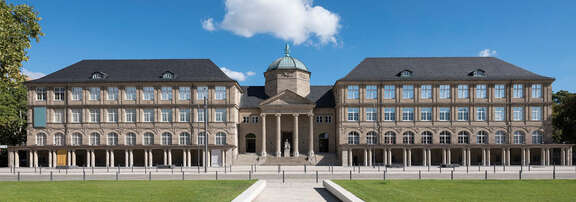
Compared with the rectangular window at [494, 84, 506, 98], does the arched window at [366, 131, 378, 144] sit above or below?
below

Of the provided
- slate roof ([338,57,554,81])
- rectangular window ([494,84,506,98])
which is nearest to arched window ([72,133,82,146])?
slate roof ([338,57,554,81])

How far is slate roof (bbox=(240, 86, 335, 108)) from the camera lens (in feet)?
210

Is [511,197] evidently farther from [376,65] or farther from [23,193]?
[376,65]

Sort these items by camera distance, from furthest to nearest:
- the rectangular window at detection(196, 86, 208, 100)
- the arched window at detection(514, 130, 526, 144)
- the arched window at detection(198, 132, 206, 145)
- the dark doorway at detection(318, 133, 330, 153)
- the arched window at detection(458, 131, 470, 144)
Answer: the dark doorway at detection(318, 133, 330, 153)
the rectangular window at detection(196, 86, 208, 100)
the arched window at detection(198, 132, 206, 145)
the arched window at detection(458, 131, 470, 144)
the arched window at detection(514, 130, 526, 144)

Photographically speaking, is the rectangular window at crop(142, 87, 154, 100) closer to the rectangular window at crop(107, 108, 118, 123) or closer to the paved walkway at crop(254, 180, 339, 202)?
the rectangular window at crop(107, 108, 118, 123)

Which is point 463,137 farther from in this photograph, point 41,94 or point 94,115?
point 41,94

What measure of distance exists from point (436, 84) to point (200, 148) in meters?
32.5

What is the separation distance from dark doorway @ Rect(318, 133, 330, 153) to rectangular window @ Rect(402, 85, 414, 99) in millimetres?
13077

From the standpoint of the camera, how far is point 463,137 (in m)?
57.2

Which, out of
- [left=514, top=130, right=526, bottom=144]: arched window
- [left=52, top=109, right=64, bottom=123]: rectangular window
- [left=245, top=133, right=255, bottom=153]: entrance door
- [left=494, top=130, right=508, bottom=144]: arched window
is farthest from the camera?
[left=245, top=133, right=255, bottom=153]: entrance door

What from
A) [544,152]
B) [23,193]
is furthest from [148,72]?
[544,152]

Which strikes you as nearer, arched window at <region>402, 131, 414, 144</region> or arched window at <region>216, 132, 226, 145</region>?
arched window at <region>402, 131, 414, 144</region>

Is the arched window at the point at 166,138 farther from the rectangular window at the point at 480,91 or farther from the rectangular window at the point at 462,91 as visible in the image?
the rectangular window at the point at 480,91

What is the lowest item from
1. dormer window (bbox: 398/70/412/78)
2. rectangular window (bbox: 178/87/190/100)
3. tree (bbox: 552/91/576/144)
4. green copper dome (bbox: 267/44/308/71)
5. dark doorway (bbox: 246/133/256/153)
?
dark doorway (bbox: 246/133/256/153)
